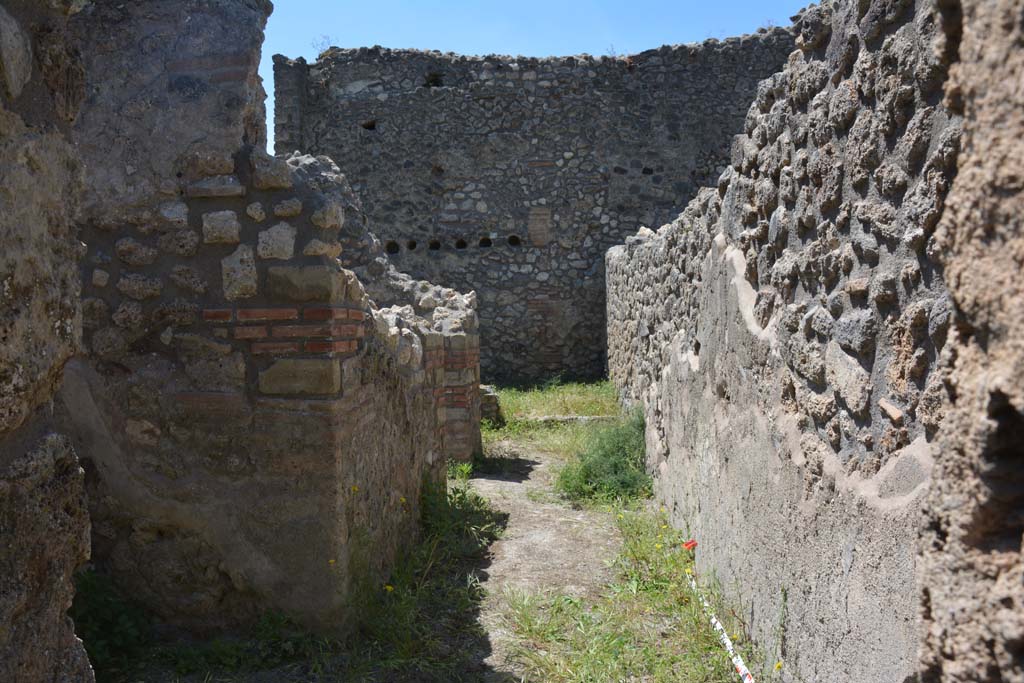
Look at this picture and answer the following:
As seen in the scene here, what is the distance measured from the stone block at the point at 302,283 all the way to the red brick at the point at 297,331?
11 cm

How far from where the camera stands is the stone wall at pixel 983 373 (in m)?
0.78

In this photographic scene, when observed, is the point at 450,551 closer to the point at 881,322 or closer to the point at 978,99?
the point at 881,322

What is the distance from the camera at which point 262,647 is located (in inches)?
118

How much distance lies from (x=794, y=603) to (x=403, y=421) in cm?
225

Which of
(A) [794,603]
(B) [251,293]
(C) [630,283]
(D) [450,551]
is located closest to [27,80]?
(B) [251,293]

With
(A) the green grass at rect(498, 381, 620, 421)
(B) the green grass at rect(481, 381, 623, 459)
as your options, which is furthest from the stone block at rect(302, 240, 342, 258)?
(A) the green grass at rect(498, 381, 620, 421)

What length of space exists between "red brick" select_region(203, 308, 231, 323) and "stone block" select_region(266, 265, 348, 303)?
18 cm

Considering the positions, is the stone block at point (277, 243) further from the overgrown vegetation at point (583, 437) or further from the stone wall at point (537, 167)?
the stone wall at point (537, 167)

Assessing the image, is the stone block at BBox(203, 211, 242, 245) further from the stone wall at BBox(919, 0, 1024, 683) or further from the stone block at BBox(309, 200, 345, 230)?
the stone wall at BBox(919, 0, 1024, 683)

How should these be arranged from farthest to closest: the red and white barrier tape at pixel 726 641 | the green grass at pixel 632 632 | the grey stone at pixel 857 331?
1. the green grass at pixel 632 632
2. the red and white barrier tape at pixel 726 641
3. the grey stone at pixel 857 331

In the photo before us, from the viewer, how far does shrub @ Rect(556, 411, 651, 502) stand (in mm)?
5371

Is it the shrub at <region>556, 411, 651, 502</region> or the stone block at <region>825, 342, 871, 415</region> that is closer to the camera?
the stone block at <region>825, 342, 871, 415</region>

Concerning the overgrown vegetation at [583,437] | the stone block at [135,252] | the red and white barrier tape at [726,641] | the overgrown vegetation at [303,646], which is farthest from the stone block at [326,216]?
the overgrown vegetation at [583,437]

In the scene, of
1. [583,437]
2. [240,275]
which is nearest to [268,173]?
[240,275]
